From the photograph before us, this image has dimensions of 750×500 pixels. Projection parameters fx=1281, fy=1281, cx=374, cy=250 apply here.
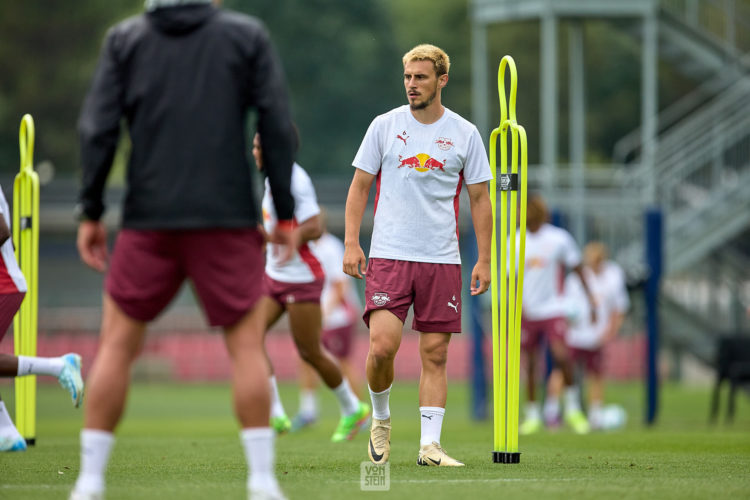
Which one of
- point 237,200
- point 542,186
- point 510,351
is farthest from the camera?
point 542,186

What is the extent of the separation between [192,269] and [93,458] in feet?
2.87

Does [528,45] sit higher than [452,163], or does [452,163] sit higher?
[528,45]

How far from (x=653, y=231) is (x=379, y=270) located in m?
8.32

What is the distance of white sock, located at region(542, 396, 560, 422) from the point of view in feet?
51.7

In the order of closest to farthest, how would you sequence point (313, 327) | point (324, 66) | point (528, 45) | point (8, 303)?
point (8, 303) → point (313, 327) → point (324, 66) → point (528, 45)

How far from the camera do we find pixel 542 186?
20406mm

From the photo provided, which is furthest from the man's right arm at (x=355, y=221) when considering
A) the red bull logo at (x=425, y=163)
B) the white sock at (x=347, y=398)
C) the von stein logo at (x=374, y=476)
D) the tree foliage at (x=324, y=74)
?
the tree foliage at (x=324, y=74)

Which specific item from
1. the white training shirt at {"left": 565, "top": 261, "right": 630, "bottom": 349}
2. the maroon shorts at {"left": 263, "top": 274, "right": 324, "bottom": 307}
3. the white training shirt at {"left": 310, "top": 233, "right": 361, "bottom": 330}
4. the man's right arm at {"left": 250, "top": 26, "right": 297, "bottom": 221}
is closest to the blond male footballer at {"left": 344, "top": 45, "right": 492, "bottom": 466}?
the man's right arm at {"left": 250, "top": 26, "right": 297, "bottom": 221}

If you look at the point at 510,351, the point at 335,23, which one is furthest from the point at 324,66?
the point at 510,351

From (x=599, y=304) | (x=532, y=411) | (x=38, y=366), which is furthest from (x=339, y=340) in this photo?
(x=38, y=366)

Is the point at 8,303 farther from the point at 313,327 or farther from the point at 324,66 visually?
the point at 324,66

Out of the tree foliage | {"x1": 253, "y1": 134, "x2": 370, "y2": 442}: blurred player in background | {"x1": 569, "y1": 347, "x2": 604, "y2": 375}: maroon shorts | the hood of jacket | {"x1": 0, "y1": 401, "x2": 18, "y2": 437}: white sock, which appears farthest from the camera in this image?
the tree foliage

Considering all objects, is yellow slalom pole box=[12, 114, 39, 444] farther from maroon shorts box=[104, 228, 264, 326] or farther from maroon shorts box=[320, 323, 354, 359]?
maroon shorts box=[320, 323, 354, 359]

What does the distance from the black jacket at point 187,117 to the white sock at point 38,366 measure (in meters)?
3.30
